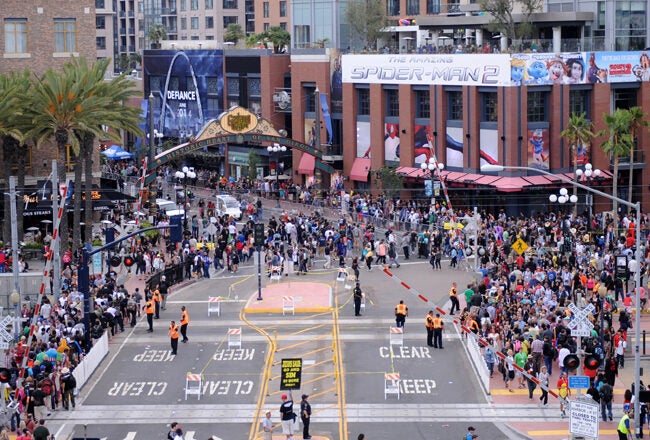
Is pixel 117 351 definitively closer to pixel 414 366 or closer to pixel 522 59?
pixel 414 366

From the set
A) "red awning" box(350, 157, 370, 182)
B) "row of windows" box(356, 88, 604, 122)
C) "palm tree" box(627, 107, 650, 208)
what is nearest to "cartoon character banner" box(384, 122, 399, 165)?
"red awning" box(350, 157, 370, 182)

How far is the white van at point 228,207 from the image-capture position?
263 feet

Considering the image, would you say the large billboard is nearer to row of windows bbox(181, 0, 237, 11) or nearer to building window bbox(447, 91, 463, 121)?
building window bbox(447, 91, 463, 121)

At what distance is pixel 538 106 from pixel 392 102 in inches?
482

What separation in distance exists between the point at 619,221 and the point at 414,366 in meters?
30.5

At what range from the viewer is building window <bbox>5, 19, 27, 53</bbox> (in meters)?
77.3

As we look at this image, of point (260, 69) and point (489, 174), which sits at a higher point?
point (260, 69)

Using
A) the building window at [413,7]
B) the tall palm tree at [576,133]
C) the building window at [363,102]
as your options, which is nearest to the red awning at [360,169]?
the building window at [363,102]

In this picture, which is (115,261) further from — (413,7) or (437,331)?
(413,7)

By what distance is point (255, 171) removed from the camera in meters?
102

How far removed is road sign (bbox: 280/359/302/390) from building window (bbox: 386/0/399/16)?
235 ft

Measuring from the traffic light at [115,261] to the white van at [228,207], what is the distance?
15.6 m

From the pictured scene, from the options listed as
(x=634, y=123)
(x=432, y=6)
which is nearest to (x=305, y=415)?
(x=634, y=123)

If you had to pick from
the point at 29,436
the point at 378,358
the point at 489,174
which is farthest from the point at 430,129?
the point at 29,436
